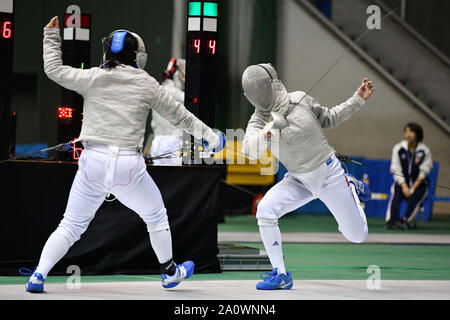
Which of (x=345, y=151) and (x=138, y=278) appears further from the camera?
(x=345, y=151)

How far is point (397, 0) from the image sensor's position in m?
13.9

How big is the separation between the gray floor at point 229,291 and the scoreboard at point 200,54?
4.54 ft

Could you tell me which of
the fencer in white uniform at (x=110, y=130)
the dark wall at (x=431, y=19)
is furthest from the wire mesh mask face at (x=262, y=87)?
the dark wall at (x=431, y=19)

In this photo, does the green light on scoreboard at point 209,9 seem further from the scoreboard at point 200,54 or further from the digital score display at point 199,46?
the digital score display at point 199,46

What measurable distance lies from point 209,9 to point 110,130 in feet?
6.32

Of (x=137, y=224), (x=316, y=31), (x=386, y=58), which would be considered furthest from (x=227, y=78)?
(x=137, y=224)

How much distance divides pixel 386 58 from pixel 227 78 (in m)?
3.11

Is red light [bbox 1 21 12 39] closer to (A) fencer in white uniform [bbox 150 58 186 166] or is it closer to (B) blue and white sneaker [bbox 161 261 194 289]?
(B) blue and white sneaker [bbox 161 261 194 289]

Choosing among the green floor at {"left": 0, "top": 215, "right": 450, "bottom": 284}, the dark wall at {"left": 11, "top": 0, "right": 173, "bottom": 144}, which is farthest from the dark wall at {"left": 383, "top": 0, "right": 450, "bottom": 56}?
the green floor at {"left": 0, "top": 215, "right": 450, "bottom": 284}

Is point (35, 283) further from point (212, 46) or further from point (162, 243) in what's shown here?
point (212, 46)

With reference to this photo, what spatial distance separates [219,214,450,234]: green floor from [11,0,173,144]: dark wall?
2.32m

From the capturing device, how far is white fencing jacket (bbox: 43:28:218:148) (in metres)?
4.21

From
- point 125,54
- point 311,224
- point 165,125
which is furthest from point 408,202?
point 125,54
